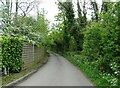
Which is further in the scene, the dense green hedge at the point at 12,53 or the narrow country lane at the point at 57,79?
the dense green hedge at the point at 12,53

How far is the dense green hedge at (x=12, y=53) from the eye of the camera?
567 inches

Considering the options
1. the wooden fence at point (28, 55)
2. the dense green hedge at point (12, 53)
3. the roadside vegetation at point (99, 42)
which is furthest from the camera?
the wooden fence at point (28, 55)

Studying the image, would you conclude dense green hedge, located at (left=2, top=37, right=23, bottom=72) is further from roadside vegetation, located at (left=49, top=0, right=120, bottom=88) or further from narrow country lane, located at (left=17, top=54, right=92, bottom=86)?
roadside vegetation, located at (left=49, top=0, right=120, bottom=88)

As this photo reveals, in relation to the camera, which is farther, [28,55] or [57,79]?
[28,55]

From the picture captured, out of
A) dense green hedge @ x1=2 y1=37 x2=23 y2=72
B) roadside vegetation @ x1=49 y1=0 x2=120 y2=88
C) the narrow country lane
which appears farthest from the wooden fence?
roadside vegetation @ x1=49 y1=0 x2=120 y2=88

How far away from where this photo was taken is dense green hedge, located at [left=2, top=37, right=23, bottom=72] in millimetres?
14391

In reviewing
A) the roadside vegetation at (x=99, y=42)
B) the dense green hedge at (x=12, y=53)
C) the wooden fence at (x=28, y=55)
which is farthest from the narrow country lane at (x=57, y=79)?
the wooden fence at (x=28, y=55)

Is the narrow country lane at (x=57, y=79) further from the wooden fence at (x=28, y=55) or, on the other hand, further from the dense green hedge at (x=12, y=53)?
the wooden fence at (x=28, y=55)

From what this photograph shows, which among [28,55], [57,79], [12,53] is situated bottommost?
[57,79]

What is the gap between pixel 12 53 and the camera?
600 inches

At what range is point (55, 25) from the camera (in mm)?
63344

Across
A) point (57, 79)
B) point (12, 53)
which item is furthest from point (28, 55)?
point (57, 79)

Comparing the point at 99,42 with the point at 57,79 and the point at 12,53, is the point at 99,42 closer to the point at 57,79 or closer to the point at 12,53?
the point at 57,79

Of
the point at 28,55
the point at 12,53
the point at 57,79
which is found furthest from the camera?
the point at 28,55
